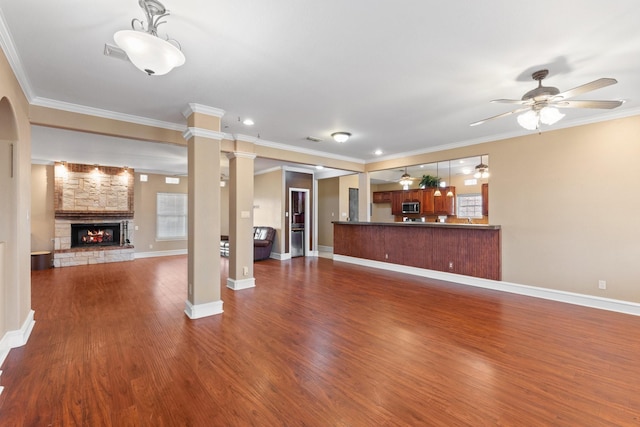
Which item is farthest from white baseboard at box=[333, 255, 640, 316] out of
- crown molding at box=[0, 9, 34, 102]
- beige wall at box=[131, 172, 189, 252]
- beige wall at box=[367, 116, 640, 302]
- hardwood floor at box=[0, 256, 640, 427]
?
beige wall at box=[131, 172, 189, 252]

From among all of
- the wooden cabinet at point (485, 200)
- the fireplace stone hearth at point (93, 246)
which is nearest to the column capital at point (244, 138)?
the fireplace stone hearth at point (93, 246)

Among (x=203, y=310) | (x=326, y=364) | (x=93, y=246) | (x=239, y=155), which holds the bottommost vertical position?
(x=326, y=364)

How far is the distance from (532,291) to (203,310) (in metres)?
4.98

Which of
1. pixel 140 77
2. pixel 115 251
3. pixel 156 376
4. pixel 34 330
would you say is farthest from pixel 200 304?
pixel 115 251

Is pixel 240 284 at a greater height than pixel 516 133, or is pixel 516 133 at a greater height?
pixel 516 133

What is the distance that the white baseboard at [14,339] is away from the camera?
2.61 m

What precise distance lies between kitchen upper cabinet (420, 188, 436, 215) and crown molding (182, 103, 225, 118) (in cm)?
769

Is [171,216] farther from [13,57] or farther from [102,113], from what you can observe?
[13,57]

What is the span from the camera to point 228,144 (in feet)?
16.2

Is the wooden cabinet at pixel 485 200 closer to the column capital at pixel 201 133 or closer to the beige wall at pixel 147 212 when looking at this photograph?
the column capital at pixel 201 133

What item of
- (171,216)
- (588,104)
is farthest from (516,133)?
(171,216)

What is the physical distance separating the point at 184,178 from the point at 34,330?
685 cm

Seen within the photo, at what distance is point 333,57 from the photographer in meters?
2.57

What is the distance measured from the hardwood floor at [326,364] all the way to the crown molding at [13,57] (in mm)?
2602
